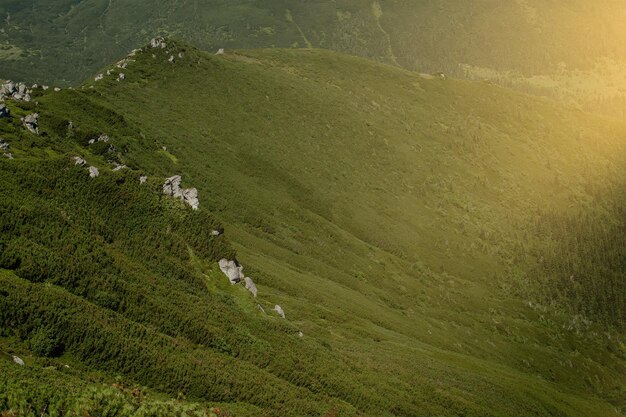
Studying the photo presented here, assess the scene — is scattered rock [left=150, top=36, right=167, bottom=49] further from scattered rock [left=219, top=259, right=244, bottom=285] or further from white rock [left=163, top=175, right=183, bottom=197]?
scattered rock [left=219, top=259, right=244, bottom=285]

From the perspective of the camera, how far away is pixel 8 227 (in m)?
27.7

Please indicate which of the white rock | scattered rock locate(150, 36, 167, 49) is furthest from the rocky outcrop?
scattered rock locate(150, 36, 167, 49)

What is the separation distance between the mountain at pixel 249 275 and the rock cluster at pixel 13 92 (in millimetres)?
3584

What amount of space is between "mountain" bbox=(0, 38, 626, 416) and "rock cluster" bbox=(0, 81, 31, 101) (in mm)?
3584

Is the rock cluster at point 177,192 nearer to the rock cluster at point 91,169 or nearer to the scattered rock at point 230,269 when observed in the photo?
the scattered rock at point 230,269

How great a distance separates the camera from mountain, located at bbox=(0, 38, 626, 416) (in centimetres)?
2517

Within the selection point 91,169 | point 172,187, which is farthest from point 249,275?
point 91,169

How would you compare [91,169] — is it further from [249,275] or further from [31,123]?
[249,275]

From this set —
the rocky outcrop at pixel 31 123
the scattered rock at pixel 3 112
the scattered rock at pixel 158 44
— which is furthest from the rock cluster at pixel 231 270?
the scattered rock at pixel 158 44

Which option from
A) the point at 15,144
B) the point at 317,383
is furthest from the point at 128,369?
the point at 15,144

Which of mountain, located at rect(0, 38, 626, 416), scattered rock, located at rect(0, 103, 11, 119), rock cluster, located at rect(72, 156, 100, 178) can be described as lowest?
mountain, located at rect(0, 38, 626, 416)

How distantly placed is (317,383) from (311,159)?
132698 millimetres

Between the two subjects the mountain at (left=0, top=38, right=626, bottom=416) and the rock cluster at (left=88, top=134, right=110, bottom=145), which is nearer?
the mountain at (left=0, top=38, right=626, bottom=416)

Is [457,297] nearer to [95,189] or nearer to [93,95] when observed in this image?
[93,95]
